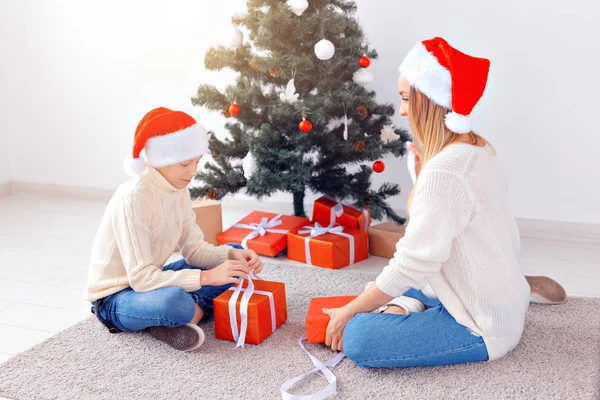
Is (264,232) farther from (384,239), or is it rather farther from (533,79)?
(533,79)

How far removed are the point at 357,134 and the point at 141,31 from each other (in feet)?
4.95

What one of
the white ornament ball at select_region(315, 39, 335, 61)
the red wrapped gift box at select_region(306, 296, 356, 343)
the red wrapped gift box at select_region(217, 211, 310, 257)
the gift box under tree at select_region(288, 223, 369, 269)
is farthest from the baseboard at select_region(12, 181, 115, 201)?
the red wrapped gift box at select_region(306, 296, 356, 343)

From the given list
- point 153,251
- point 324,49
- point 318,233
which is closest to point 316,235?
point 318,233

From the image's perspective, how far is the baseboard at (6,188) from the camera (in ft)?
13.3

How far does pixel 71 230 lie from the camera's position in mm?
3330

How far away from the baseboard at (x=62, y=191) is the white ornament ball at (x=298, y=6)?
1.78m

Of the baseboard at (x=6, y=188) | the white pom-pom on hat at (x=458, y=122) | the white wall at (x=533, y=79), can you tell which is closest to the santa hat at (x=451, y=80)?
the white pom-pom on hat at (x=458, y=122)

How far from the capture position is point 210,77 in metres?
3.51

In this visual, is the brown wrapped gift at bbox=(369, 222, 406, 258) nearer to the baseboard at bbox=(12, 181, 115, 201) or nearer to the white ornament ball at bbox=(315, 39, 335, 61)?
the white ornament ball at bbox=(315, 39, 335, 61)

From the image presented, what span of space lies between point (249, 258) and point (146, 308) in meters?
0.39

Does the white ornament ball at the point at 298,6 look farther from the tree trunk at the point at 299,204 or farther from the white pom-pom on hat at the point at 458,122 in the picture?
the white pom-pom on hat at the point at 458,122

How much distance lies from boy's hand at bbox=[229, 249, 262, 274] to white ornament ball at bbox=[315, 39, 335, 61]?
0.87 m

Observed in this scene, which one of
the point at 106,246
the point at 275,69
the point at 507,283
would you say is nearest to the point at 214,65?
the point at 275,69

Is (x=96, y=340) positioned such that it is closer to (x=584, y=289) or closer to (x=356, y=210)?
(x=356, y=210)
